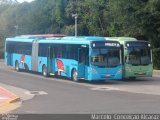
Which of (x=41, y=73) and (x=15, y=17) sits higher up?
(x=15, y=17)

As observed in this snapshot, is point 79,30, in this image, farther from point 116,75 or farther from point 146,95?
point 146,95

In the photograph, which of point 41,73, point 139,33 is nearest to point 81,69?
point 41,73

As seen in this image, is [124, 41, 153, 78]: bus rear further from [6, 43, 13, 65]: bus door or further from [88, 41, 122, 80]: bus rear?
[6, 43, 13, 65]: bus door

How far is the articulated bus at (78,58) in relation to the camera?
30.4 m

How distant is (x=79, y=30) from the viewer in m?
71.1

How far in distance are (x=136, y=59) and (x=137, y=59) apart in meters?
0.06

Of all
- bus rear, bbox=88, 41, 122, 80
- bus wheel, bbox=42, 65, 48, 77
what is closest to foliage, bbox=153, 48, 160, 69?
bus wheel, bbox=42, 65, 48, 77

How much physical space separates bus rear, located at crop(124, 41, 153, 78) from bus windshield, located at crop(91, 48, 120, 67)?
1568 mm

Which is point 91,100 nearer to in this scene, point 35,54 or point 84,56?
point 84,56

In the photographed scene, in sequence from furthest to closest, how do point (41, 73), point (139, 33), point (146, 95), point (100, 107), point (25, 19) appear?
point (25, 19), point (139, 33), point (41, 73), point (146, 95), point (100, 107)

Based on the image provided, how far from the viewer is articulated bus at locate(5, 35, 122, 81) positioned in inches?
1198

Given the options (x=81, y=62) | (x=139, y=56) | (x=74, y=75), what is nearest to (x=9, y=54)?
(x=74, y=75)

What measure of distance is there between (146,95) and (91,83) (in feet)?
28.0

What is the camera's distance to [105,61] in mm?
30609
